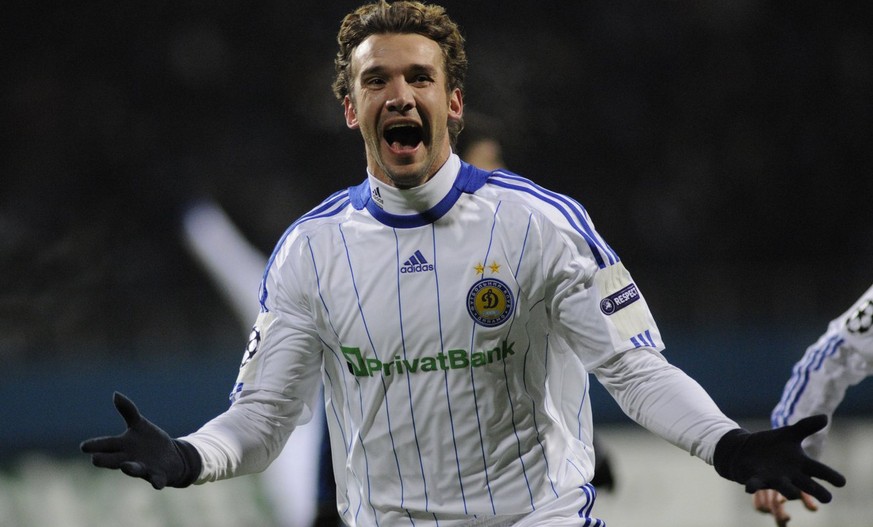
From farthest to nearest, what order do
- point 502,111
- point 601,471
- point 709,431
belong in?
point 502,111 → point 601,471 → point 709,431

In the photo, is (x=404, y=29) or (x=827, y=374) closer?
(x=404, y=29)

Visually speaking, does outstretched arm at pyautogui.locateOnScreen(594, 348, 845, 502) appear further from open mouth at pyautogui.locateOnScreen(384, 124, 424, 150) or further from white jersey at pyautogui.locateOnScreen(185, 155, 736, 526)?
open mouth at pyautogui.locateOnScreen(384, 124, 424, 150)

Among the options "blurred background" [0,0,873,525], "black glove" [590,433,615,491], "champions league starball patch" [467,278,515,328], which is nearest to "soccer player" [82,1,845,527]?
"champions league starball patch" [467,278,515,328]

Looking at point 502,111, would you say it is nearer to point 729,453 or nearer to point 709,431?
point 709,431

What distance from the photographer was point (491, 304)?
2.90 m

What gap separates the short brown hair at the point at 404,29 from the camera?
121 inches

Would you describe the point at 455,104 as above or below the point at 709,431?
above

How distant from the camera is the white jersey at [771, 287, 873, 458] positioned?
3924 millimetres

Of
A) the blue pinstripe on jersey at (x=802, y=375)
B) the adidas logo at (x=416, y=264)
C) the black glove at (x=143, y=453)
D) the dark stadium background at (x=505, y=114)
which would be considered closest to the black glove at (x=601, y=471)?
the blue pinstripe on jersey at (x=802, y=375)

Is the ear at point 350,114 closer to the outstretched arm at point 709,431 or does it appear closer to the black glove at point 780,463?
the outstretched arm at point 709,431

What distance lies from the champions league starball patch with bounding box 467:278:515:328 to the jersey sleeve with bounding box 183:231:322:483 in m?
0.42

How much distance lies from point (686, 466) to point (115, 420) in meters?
3.27

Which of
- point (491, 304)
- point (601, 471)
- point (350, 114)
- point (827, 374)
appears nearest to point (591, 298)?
point (491, 304)

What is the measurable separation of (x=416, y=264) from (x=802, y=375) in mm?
1692
